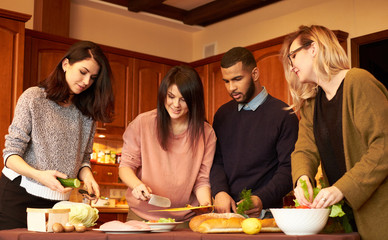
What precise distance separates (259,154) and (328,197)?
2.52ft

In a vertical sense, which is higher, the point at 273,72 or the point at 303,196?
the point at 273,72

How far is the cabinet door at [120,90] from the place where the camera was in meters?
5.02

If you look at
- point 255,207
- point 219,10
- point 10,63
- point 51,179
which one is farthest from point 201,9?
point 51,179

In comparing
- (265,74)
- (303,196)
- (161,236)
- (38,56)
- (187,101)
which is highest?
(38,56)

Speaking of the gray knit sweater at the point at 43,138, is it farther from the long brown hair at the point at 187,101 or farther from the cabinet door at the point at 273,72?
the cabinet door at the point at 273,72

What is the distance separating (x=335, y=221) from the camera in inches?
69.2

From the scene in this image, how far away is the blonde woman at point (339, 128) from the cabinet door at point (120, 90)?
123 inches

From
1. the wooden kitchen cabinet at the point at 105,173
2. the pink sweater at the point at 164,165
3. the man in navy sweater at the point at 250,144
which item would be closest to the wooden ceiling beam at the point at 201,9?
the wooden kitchen cabinet at the point at 105,173

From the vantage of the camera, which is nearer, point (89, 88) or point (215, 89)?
point (89, 88)

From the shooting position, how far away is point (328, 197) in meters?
1.63

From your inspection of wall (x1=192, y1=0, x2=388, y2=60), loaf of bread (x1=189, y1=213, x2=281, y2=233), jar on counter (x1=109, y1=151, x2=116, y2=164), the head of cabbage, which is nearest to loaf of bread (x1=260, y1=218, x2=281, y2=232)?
loaf of bread (x1=189, y1=213, x2=281, y2=233)

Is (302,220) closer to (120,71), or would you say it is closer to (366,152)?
(366,152)

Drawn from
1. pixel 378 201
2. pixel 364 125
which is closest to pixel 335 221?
pixel 378 201

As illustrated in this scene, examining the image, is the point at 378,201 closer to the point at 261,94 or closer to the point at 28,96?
the point at 261,94
